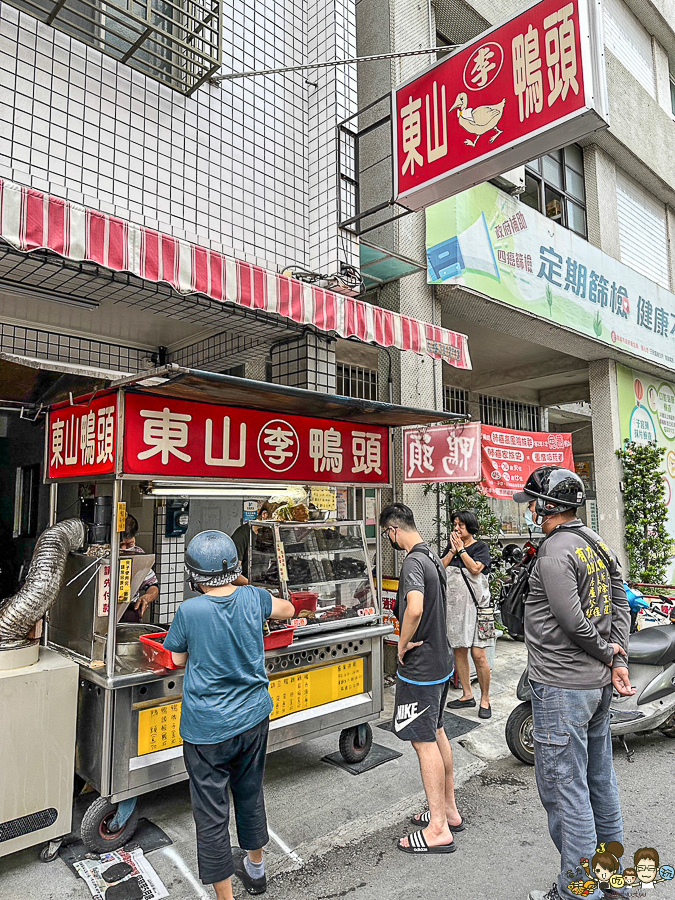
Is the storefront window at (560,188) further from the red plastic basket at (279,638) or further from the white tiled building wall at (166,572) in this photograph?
the red plastic basket at (279,638)

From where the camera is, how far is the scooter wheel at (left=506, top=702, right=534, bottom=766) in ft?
14.6

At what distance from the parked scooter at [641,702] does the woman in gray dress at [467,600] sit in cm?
87

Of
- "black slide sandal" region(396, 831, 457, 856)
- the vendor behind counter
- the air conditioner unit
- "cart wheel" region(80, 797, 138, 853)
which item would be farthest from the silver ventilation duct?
the air conditioner unit

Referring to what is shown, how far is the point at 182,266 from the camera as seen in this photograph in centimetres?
359

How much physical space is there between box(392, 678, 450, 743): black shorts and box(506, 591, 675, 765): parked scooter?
1274mm

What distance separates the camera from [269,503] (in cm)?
503

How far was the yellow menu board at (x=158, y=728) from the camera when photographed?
11.4ft

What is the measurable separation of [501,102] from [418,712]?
13.9 ft

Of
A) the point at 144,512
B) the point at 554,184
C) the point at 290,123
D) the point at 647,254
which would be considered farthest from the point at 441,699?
the point at 647,254

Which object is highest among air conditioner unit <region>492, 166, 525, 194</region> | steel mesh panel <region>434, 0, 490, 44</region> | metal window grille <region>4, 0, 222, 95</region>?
steel mesh panel <region>434, 0, 490, 44</region>

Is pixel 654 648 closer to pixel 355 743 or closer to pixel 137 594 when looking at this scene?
pixel 355 743

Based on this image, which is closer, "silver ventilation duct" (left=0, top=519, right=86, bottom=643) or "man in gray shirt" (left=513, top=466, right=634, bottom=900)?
"man in gray shirt" (left=513, top=466, right=634, bottom=900)

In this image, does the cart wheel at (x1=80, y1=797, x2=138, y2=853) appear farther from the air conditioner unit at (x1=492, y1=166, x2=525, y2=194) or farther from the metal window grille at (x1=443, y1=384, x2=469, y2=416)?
the metal window grille at (x1=443, y1=384, x2=469, y2=416)

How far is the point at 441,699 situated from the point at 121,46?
525cm
